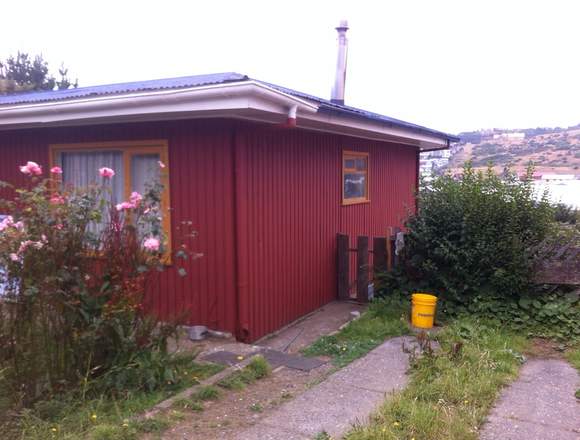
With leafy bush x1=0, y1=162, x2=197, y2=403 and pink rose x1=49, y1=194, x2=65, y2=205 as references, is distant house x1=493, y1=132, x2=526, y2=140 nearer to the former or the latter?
leafy bush x1=0, y1=162, x2=197, y2=403

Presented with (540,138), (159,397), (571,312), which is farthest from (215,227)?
(540,138)

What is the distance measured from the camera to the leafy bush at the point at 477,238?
23.1ft

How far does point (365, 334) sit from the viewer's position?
6652mm

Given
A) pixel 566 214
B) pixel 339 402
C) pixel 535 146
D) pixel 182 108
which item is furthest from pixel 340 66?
pixel 535 146

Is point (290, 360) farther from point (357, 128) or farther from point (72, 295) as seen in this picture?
point (357, 128)

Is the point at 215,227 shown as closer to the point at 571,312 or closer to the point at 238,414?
the point at 238,414

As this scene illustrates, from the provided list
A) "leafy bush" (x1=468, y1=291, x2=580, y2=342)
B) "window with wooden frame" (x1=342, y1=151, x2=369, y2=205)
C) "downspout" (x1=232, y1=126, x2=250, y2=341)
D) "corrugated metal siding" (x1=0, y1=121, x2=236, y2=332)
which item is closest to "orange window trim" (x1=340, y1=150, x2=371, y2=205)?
"window with wooden frame" (x1=342, y1=151, x2=369, y2=205)

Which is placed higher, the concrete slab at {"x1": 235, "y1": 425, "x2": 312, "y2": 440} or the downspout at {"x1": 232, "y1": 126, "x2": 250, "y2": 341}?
the downspout at {"x1": 232, "y1": 126, "x2": 250, "y2": 341}

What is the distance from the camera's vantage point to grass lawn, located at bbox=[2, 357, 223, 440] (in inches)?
148

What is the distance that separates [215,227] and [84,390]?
2.41 m

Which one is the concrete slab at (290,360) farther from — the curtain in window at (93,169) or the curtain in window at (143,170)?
the curtain in window at (93,169)

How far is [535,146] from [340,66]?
20.1 m

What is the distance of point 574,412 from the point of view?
4.41 meters

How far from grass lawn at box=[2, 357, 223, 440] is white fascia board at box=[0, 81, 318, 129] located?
259 centimetres
